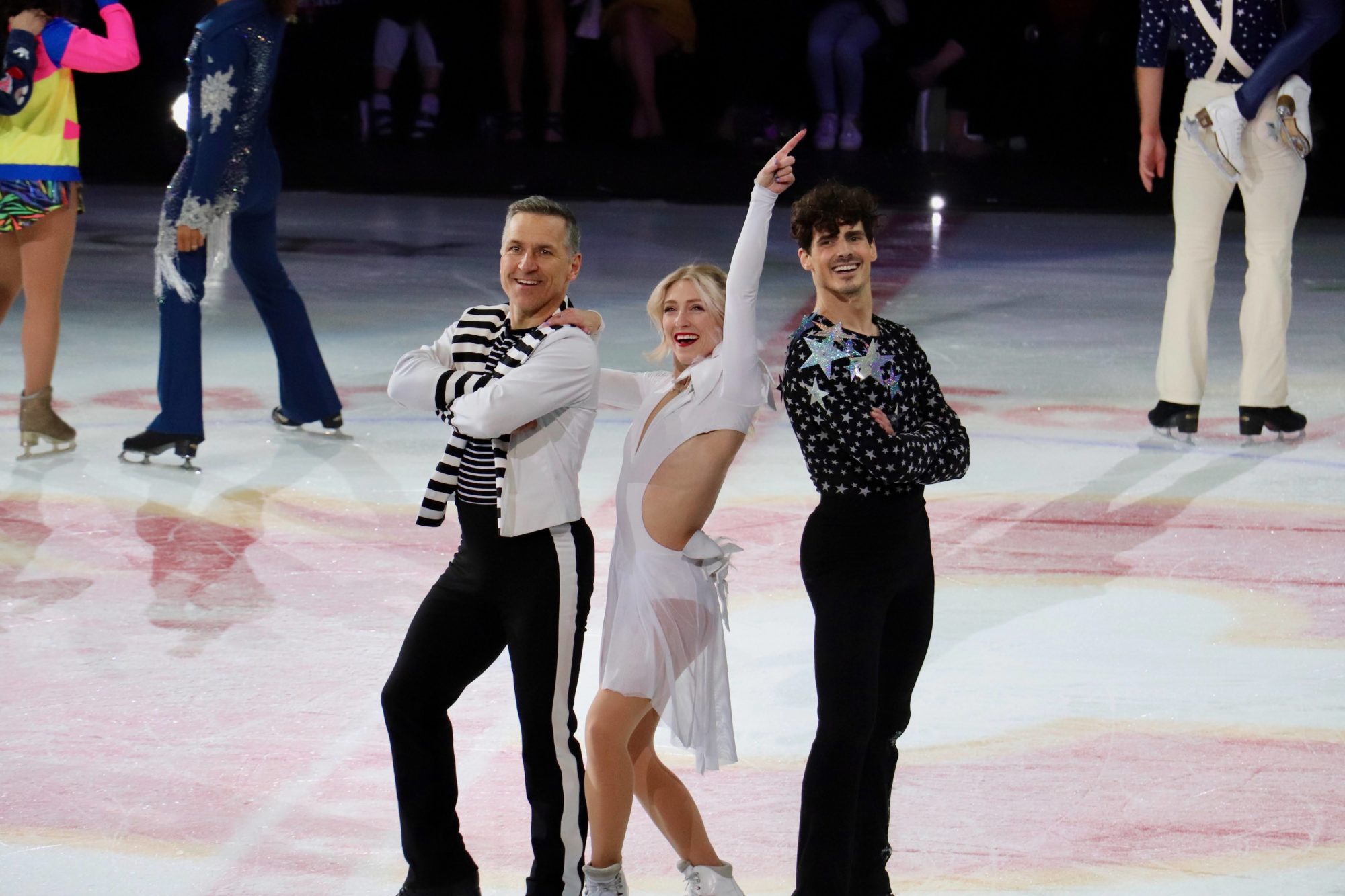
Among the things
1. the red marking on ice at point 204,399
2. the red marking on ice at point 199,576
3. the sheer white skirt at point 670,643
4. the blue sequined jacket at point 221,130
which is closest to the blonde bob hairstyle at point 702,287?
the sheer white skirt at point 670,643

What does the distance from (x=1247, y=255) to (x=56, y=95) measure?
3.87m

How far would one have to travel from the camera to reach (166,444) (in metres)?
5.86

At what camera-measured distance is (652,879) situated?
3.17 metres

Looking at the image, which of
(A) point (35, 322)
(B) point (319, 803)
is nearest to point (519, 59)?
(A) point (35, 322)

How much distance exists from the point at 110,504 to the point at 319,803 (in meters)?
2.33

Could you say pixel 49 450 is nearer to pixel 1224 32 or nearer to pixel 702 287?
pixel 702 287

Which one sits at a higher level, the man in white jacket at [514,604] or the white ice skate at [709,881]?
the man in white jacket at [514,604]

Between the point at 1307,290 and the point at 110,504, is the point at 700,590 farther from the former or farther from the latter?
the point at 1307,290

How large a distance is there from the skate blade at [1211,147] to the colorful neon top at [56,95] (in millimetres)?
3406

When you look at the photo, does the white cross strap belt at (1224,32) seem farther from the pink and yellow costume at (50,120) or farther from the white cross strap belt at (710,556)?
the white cross strap belt at (710,556)

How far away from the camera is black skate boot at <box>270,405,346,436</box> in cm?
630

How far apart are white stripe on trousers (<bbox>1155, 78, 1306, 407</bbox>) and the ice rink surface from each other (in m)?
0.26

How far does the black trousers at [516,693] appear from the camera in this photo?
2.95 m

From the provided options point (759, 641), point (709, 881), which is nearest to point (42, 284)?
point (759, 641)
